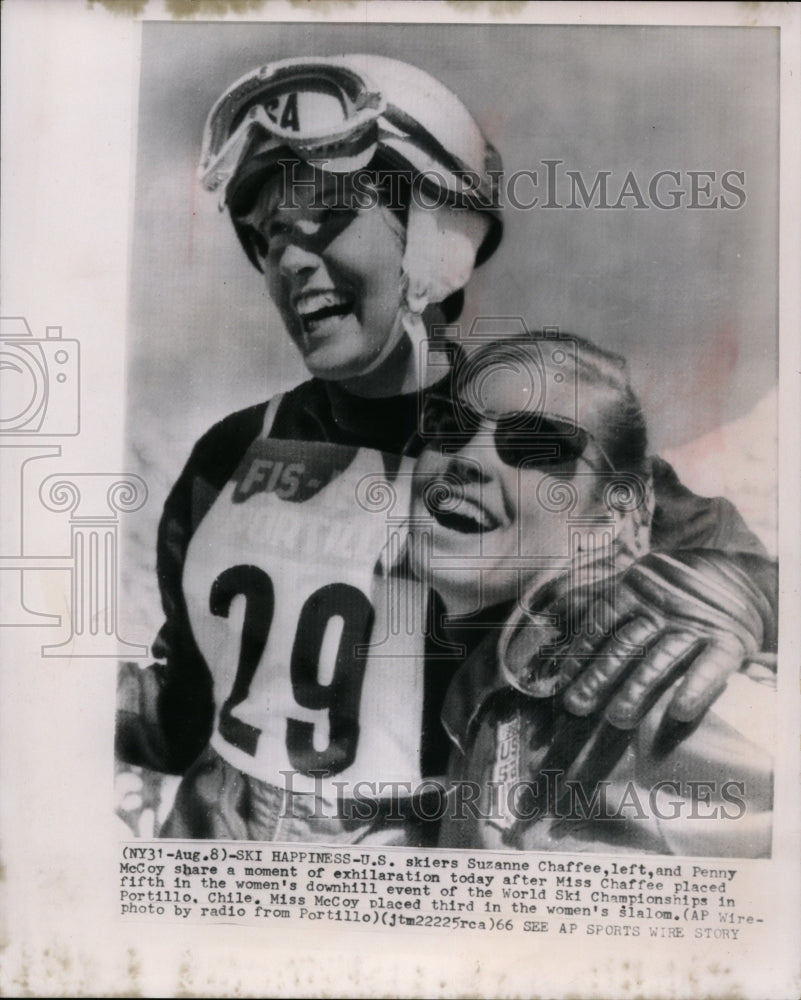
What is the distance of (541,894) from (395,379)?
104cm

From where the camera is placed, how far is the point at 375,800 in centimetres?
167

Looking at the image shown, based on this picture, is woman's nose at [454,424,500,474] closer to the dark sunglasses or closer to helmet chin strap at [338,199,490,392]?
the dark sunglasses

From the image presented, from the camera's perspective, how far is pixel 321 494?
1.70m

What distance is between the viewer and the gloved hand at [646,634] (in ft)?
5.44

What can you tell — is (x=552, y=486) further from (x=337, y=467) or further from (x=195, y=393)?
(x=195, y=393)

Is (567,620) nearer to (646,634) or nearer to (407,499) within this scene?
(646,634)

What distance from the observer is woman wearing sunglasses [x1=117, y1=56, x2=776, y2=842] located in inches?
65.8

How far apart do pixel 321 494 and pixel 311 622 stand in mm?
251

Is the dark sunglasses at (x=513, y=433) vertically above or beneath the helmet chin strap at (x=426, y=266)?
beneath

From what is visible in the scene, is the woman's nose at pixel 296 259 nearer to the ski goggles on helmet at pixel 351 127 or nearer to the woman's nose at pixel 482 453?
the ski goggles on helmet at pixel 351 127

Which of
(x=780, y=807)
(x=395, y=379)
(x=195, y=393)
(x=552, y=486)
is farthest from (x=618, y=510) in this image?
(x=195, y=393)
